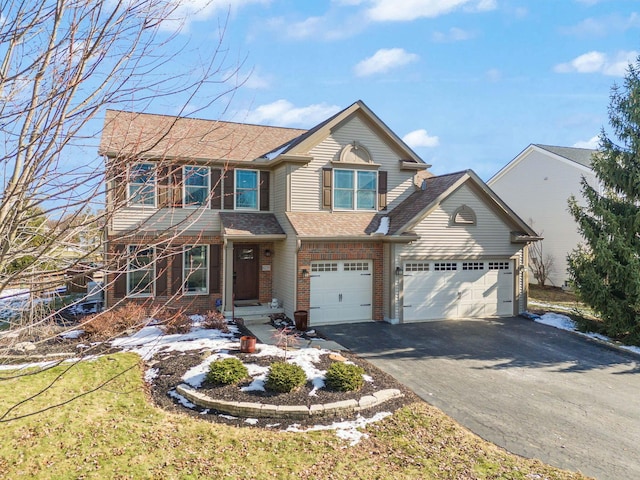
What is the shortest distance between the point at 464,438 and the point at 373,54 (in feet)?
22.7

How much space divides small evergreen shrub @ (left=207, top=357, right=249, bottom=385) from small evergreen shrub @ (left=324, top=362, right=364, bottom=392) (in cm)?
170

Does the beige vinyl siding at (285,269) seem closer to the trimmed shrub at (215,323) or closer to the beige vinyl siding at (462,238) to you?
the trimmed shrub at (215,323)

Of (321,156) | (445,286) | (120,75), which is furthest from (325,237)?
(120,75)

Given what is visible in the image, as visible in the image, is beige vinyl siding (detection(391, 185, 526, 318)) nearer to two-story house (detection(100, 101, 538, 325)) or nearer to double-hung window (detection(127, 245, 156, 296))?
two-story house (detection(100, 101, 538, 325))

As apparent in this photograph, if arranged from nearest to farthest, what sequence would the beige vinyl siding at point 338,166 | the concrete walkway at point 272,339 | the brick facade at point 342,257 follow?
the concrete walkway at point 272,339 → the brick facade at point 342,257 → the beige vinyl siding at point 338,166

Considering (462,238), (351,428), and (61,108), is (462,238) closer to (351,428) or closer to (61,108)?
(351,428)

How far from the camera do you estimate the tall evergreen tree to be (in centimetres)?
1232

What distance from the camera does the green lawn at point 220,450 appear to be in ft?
17.6

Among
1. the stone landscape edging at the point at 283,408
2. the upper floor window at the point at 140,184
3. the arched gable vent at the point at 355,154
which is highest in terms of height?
the arched gable vent at the point at 355,154

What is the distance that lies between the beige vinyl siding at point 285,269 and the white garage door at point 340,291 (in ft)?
2.21

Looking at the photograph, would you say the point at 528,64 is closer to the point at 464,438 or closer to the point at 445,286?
the point at 445,286

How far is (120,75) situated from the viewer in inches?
130

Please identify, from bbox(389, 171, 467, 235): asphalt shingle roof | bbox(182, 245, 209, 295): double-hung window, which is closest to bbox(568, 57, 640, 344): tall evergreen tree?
bbox(389, 171, 467, 235): asphalt shingle roof

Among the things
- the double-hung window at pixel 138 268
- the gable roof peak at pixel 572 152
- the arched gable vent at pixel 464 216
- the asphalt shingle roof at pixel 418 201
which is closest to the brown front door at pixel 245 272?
the double-hung window at pixel 138 268
